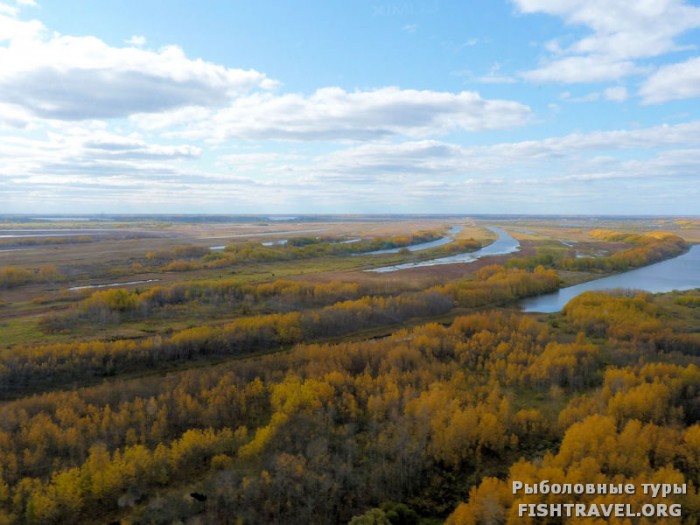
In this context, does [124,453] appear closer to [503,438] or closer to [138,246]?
[503,438]

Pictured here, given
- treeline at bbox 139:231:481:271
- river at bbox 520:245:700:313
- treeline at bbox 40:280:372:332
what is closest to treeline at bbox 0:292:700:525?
treeline at bbox 40:280:372:332

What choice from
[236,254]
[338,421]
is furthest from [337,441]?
[236,254]

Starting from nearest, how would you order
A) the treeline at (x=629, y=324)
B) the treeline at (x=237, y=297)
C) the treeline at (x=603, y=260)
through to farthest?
the treeline at (x=629, y=324) → the treeline at (x=237, y=297) → the treeline at (x=603, y=260)

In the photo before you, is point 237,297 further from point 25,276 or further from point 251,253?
point 251,253

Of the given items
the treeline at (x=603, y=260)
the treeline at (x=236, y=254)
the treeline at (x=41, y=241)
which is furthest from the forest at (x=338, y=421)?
the treeline at (x=41, y=241)

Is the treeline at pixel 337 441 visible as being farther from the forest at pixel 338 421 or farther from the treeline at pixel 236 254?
the treeline at pixel 236 254

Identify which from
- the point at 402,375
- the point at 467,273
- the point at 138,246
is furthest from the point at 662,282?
the point at 138,246
